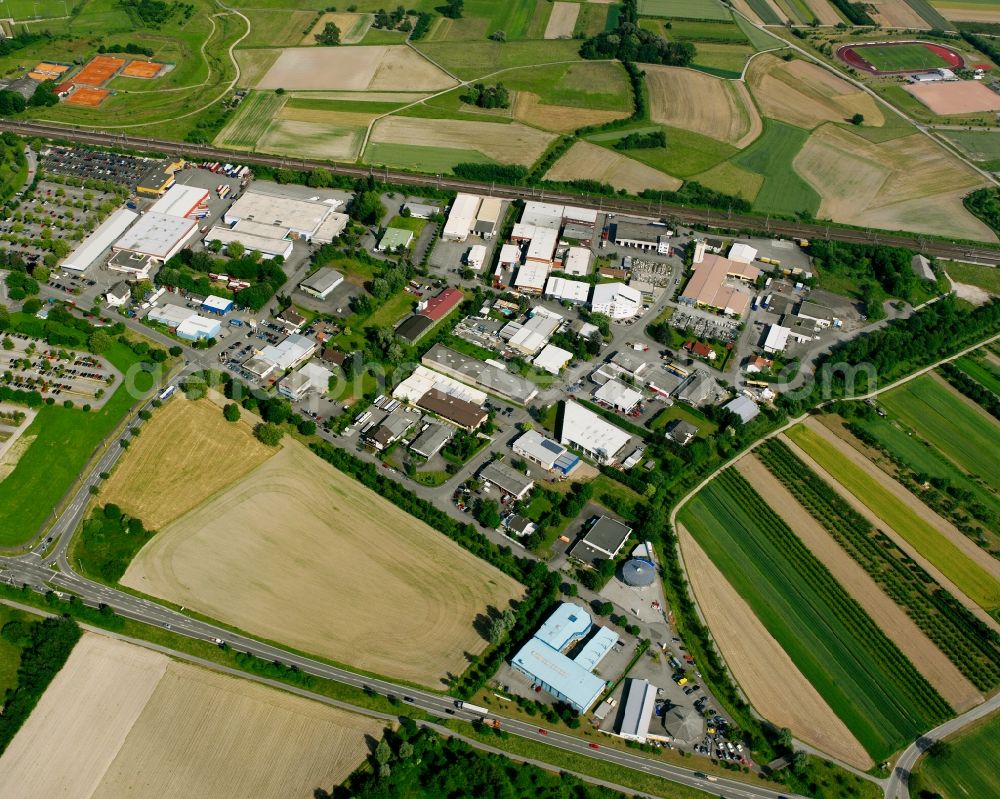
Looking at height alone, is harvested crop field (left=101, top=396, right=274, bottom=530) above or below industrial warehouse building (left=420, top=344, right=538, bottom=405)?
below

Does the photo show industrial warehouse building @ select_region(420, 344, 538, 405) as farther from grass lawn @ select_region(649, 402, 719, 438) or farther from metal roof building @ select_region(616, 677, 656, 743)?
metal roof building @ select_region(616, 677, 656, 743)

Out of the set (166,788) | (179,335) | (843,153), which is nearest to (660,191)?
(843,153)

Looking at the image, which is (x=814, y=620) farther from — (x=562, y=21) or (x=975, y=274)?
(x=562, y=21)

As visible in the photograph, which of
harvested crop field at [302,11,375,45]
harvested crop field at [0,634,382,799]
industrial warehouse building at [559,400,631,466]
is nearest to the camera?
harvested crop field at [0,634,382,799]

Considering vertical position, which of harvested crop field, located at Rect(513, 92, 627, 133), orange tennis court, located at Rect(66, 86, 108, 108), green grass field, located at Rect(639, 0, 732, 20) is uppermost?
green grass field, located at Rect(639, 0, 732, 20)

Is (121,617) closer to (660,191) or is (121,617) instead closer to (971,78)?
(660,191)

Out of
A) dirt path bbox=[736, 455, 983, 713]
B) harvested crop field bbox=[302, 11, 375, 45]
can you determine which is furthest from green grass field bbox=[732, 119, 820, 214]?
harvested crop field bbox=[302, 11, 375, 45]
